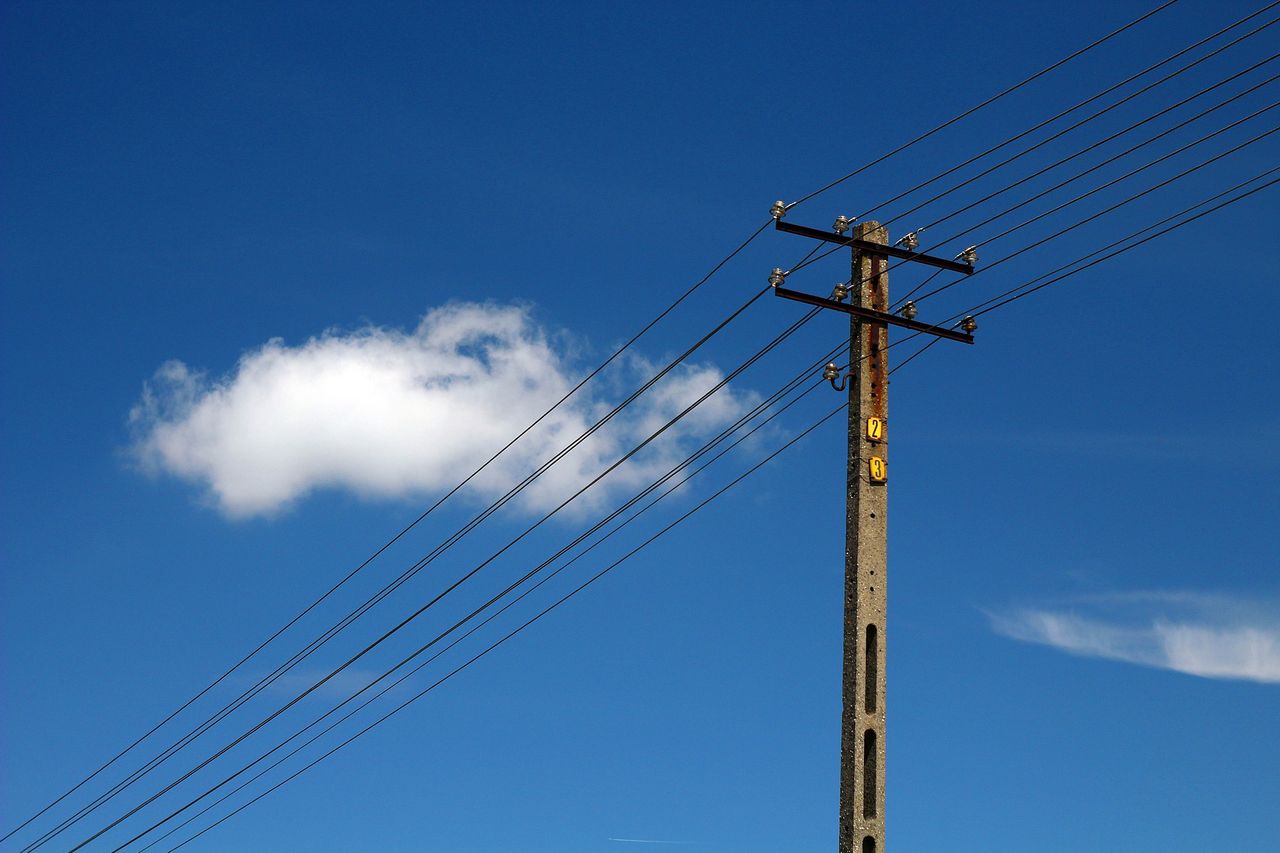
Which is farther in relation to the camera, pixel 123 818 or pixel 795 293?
pixel 123 818

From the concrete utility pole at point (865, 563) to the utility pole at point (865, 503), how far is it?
10mm

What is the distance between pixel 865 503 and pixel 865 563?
69cm

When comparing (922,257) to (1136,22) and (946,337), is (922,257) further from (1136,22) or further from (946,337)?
(1136,22)

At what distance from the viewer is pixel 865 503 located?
17.8m

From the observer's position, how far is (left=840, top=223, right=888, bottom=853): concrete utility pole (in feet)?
55.0

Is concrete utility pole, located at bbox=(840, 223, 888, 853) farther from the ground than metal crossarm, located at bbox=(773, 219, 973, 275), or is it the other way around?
metal crossarm, located at bbox=(773, 219, 973, 275)

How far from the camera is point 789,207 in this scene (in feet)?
65.4

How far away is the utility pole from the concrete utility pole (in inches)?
0.4

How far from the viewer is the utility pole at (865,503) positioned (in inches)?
662

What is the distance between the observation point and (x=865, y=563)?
17562 mm

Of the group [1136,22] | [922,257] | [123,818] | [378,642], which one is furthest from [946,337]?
Answer: [123,818]

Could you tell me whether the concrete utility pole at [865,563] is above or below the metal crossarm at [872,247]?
below

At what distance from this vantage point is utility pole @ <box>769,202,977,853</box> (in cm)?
1681

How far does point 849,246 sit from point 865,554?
12.8 ft
